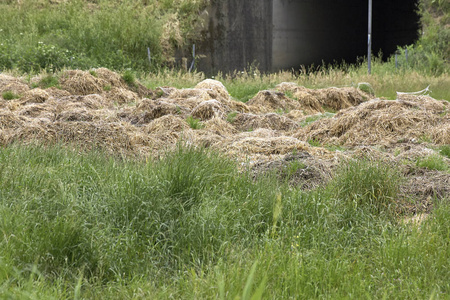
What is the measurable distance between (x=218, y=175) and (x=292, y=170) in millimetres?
1494

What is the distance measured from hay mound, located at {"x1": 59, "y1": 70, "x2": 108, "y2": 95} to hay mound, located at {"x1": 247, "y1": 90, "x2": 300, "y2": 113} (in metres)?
3.63

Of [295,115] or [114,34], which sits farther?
[114,34]

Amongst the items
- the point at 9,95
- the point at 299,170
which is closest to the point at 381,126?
the point at 299,170

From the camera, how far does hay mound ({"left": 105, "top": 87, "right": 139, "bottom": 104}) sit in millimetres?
12796

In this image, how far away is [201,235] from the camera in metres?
3.74

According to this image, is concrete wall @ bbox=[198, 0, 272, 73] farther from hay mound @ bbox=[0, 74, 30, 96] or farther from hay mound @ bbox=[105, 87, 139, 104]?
hay mound @ bbox=[0, 74, 30, 96]

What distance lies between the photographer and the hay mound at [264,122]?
394 inches

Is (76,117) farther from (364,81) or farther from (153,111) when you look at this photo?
(364,81)

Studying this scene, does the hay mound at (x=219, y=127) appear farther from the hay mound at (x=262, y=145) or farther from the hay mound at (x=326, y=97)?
the hay mound at (x=326, y=97)

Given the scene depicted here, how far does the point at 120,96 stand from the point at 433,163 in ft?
27.0

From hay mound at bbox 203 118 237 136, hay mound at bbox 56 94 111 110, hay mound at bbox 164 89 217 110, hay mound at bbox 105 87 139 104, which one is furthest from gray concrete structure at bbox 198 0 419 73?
Answer: hay mound at bbox 203 118 237 136

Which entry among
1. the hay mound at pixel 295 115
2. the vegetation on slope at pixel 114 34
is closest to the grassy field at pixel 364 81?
the vegetation on slope at pixel 114 34

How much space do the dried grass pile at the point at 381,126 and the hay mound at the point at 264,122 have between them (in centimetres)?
72

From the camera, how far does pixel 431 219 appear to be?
4262 mm
